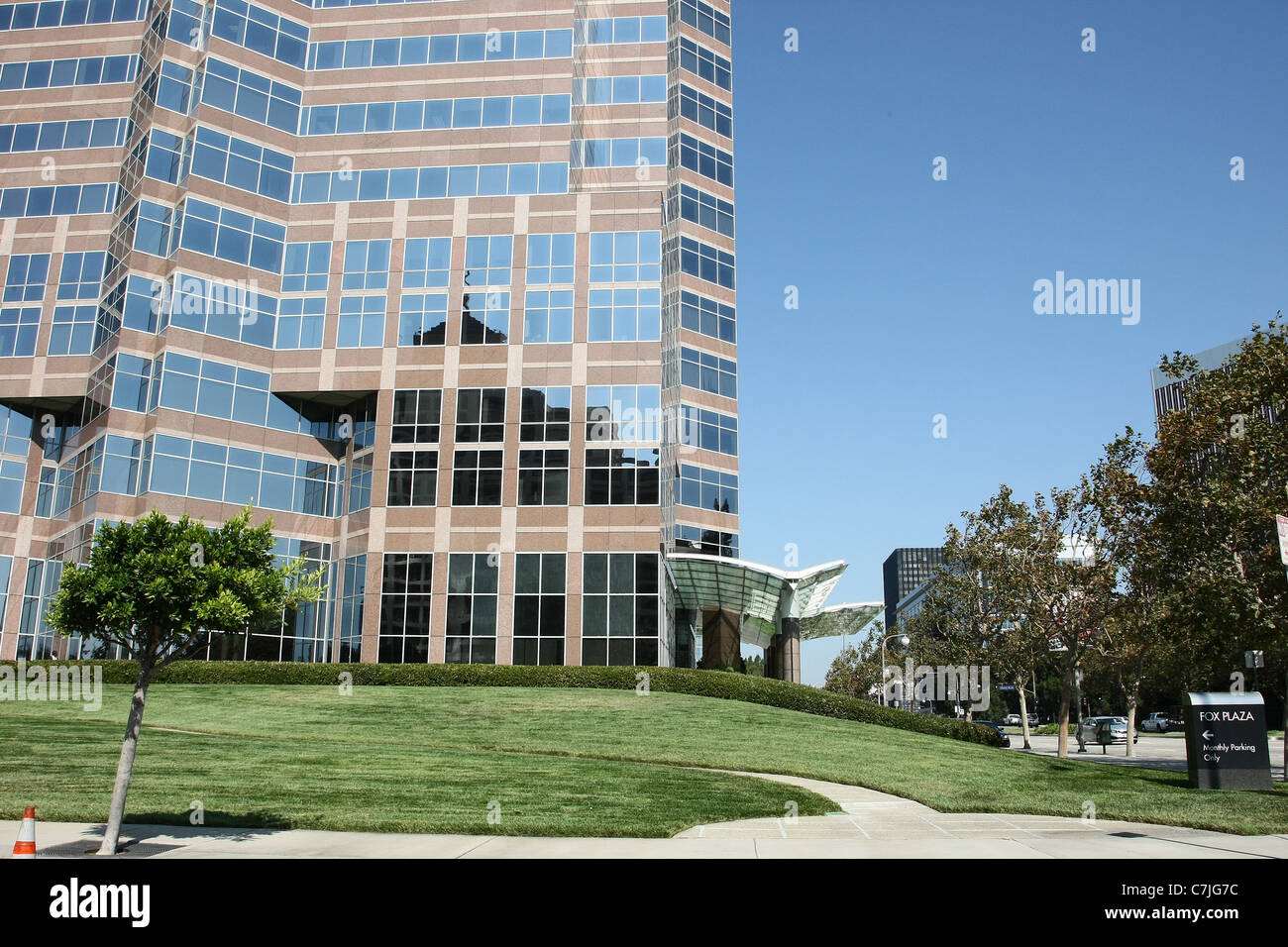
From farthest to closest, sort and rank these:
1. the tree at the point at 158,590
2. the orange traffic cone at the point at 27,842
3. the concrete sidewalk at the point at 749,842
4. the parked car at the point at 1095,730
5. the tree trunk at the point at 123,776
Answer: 1. the parked car at the point at 1095,730
2. the tree at the point at 158,590
3. the concrete sidewalk at the point at 749,842
4. the tree trunk at the point at 123,776
5. the orange traffic cone at the point at 27,842

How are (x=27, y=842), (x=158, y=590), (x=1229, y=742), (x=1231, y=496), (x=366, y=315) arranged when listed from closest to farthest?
(x=27, y=842)
(x=158, y=590)
(x=1229, y=742)
(x=1231, y=496)
(x=366, y=315)

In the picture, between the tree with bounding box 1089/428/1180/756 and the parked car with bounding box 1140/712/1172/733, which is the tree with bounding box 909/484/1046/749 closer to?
the tree with bounding box 1089/428/1180/756

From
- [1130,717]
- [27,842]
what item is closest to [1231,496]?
[1130,717]

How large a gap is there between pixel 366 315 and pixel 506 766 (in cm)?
2892

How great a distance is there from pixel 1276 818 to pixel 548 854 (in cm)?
1264

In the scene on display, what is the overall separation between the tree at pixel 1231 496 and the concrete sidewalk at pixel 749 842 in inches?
496

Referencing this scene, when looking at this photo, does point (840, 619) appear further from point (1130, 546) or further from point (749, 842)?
point (749, 842)

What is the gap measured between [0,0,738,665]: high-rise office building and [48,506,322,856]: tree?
27612 mm

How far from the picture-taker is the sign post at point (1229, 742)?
66.7 ft

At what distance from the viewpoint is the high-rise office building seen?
41.3 m

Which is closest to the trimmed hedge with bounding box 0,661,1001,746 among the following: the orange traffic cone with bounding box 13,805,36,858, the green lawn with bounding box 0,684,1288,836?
the green lawn with bounding box 0,684,1288,836

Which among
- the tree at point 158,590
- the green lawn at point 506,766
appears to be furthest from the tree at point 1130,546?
the tree at point 158,590

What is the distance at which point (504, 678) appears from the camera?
38.2 metres

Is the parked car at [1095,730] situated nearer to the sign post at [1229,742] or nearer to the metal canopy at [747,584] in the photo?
the metal canopy at [747,584]
